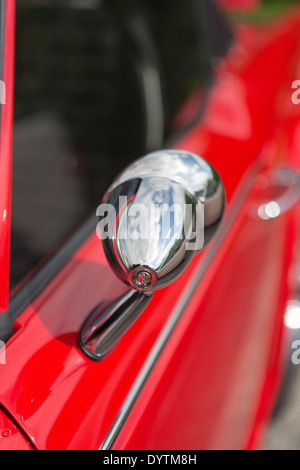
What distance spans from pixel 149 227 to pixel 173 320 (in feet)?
1.01

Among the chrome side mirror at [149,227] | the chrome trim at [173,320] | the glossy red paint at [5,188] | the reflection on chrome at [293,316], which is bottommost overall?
the reflection on chrome at [293,316]

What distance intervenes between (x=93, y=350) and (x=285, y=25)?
2.04 meters

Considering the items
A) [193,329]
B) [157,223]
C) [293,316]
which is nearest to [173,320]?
[193,329]

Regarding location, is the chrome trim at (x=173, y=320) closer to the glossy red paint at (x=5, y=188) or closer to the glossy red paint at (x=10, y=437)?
the glossy red paint at (x=10, y=437)

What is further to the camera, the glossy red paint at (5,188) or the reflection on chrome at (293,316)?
the reflection on chrome at (293,316)

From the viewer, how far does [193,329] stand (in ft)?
3.66

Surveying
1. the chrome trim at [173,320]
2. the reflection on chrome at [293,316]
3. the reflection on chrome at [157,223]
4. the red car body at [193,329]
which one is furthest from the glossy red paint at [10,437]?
the reflection on chrome at [293,316]

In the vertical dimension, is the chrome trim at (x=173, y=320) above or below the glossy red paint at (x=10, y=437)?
below

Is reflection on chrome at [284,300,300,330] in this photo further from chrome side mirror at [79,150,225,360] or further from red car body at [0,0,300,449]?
chrome side mirror at [79,150,225,360]

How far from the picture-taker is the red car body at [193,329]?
0.82 metres

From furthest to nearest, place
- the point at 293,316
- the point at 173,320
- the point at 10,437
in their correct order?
1. the point at 293,316
2. the point at 173,320
3. the point at 10,437

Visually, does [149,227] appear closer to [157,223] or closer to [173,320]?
[157,223]

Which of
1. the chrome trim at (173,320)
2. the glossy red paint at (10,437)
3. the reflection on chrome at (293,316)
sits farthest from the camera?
the reflection on chrome at (293,316)

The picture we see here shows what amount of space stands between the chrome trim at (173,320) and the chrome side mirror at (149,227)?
0.10 meters
